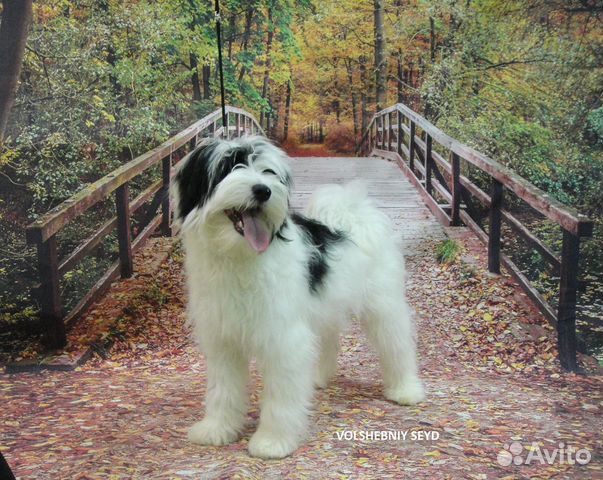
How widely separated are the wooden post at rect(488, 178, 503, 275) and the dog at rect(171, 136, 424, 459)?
390 millimetres

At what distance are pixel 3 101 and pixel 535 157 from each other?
79.3 inches

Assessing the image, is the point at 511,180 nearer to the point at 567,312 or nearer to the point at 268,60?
the point at 567,312

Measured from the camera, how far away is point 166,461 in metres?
1.85

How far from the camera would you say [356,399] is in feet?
7.78

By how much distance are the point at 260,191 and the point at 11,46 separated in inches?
52.3

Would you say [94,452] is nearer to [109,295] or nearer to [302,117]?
[109,295]

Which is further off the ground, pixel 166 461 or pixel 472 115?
pixel 472 115

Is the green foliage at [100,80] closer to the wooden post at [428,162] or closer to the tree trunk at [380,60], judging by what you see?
the tree trunk at [380,60]

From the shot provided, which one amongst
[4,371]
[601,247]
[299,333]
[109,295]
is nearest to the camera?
[299,333]

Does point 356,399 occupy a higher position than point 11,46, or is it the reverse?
point 11,46

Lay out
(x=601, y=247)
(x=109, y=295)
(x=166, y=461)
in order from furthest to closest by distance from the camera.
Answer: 1. (x=109, y=295)
2. (x=601, y=247)
3. (x=166, y=461)

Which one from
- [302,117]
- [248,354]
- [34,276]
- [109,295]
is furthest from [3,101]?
[248,354]

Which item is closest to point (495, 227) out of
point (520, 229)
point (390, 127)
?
point (520, 229)

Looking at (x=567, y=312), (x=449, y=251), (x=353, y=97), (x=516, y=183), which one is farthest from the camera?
(x=449, y=251)
